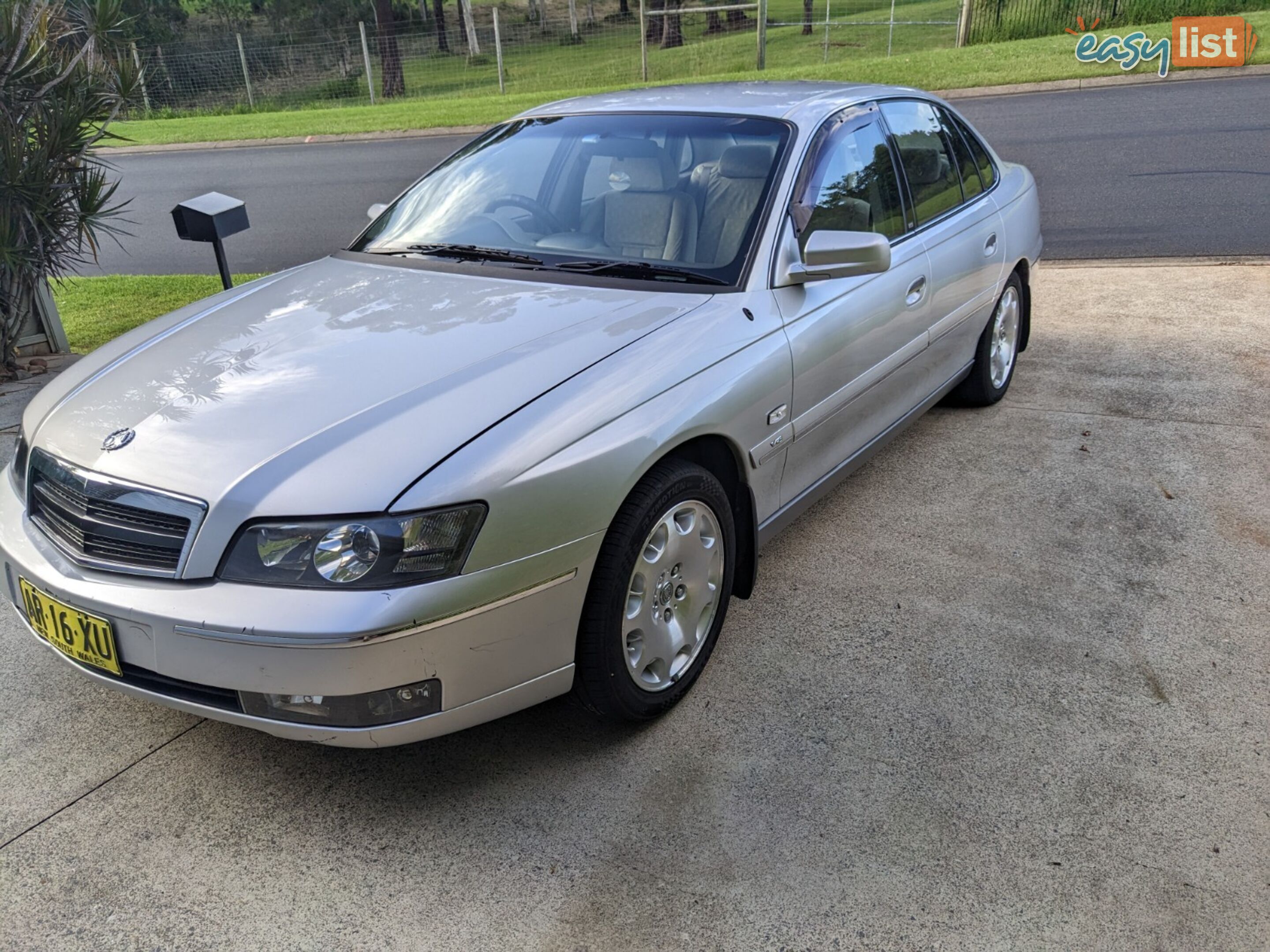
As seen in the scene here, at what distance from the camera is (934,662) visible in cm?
309

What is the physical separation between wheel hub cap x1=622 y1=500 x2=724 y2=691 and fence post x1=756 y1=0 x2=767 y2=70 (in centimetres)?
1933

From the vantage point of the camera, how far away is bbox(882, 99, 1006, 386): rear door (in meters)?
4.06

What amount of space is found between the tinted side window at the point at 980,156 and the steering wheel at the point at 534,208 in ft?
7.56

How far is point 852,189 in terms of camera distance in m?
3.59

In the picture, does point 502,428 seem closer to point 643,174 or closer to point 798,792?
point 798,792

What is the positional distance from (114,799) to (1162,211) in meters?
9.36

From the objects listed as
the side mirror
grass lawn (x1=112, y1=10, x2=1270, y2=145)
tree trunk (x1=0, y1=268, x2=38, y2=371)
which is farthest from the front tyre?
grass lawn (x1=112, y1=10, x2=1270, y2=145)

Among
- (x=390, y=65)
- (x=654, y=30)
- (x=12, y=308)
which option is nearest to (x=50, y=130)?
(x=12, y=308)

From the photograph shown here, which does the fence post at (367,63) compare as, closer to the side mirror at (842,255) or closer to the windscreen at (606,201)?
the windscreen at (606,201)

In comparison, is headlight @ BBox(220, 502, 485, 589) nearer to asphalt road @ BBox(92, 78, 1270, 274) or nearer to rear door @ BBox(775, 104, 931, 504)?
rear door @ BBox(775, 104, 931, 504)

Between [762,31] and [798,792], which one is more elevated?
[762,31]

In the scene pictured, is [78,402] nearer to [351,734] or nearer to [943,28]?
[351,734]

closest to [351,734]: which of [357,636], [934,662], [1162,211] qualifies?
[357,636]

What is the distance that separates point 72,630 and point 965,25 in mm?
22764
